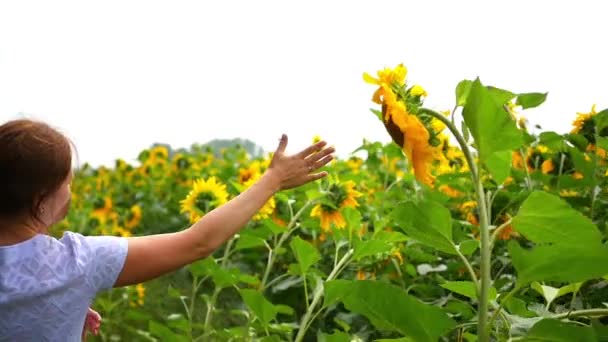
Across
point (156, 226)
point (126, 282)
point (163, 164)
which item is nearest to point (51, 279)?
point (126, 282)

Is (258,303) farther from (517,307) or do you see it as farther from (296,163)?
(517,307)

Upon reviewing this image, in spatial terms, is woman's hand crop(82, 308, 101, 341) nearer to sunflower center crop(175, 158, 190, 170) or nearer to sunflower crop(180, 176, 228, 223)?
sunflower crop(180, 176, 228, 223)

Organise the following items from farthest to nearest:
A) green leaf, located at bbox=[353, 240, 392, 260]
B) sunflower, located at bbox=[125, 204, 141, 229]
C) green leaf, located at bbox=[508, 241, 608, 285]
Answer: sunflower, located at bbox=[125, 204, 141, 229], green leaf, located at bbox=[353, 240, 392, 260], green leaf, located at bbox=[508, 241, 608, 285]

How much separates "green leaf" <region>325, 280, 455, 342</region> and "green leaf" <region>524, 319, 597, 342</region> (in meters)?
0.09

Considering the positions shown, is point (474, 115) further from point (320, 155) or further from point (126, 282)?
point (126, 282)

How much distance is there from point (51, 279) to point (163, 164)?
368 centimetres

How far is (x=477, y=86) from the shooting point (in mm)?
784

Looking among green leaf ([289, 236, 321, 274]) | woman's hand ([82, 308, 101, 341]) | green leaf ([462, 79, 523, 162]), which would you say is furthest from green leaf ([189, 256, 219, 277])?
green leaf ([462, 79, 523, 162])

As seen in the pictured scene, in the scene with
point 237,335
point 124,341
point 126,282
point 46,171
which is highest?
point 46,171

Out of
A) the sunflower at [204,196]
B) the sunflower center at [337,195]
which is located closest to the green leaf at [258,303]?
the sunflower center at [337,195]

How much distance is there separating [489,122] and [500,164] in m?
0.12

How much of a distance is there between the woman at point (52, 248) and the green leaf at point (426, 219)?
0.82ft

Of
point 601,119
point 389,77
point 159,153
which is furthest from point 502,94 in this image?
point 159,153

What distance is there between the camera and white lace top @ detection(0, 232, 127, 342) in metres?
0.92
